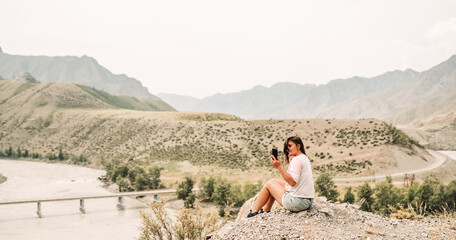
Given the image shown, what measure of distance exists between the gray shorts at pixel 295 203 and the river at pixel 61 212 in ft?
57.1

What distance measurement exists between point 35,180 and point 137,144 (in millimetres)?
37274

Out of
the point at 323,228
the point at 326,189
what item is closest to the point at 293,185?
the point at 323,228

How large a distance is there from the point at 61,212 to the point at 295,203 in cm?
4898

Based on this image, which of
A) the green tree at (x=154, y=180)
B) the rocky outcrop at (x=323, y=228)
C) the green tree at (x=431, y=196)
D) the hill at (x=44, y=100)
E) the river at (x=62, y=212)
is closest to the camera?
the rocky outcrop at (x=323, y=228)

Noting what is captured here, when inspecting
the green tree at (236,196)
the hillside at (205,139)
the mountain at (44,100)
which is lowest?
the green tree at (236,196)

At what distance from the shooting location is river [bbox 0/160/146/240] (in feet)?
117

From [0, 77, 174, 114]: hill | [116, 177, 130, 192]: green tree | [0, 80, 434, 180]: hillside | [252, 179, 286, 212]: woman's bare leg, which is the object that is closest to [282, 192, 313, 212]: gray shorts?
[252, 179, 286, 212]: woman's bare leg

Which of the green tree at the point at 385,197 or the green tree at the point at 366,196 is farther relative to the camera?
the green tree at the point at 366,196

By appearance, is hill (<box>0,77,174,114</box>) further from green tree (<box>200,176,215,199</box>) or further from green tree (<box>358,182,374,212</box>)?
green tree (<box>358,182,374,212</box>)

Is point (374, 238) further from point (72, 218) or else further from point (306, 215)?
point (72, 218)

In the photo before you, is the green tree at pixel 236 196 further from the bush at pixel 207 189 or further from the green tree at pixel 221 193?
the bush at pixel 207 189

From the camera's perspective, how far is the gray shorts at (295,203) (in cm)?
899

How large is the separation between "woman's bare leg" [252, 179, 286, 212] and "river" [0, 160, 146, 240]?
16.5 meters

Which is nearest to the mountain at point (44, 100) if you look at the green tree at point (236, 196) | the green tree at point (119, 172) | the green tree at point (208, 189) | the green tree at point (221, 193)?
the green tree at point (119, 172)
